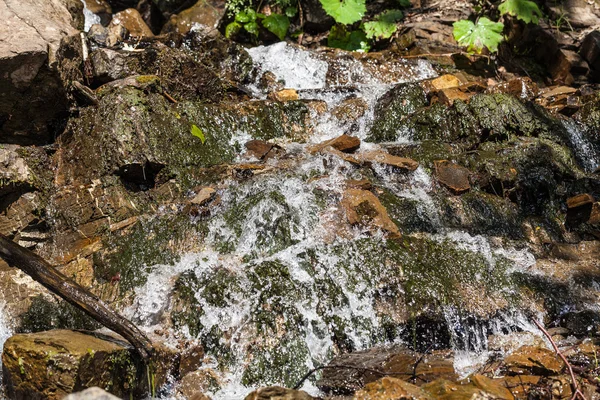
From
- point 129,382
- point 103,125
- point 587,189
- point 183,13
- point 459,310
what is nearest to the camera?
point 129,382

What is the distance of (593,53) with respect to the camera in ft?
29.5

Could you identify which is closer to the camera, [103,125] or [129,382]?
[129,382]

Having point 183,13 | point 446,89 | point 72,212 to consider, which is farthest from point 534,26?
point 72,212

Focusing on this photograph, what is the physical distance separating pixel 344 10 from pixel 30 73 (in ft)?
17.5

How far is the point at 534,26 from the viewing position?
9.73 metres

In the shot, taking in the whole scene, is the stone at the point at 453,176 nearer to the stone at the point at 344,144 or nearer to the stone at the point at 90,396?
the stone at the point at 344,144

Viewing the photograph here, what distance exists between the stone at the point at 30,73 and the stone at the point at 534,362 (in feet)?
15.8

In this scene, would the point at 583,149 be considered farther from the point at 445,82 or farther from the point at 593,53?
the point at 593,53

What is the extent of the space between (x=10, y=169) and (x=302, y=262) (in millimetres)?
2966

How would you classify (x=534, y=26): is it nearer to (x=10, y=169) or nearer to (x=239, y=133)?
(x=239, y=133)

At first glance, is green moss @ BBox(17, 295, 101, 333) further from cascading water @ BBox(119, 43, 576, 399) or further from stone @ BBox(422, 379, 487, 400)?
stone @ BBox(422, 379, 487, 400)

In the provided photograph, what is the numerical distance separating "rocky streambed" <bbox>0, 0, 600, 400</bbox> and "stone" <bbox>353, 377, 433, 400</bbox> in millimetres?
13

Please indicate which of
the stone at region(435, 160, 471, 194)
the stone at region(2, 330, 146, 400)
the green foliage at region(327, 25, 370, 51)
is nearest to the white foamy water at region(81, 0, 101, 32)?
the green foliage at region(327, 25, 370, 51)

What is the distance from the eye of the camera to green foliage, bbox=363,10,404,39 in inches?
371
